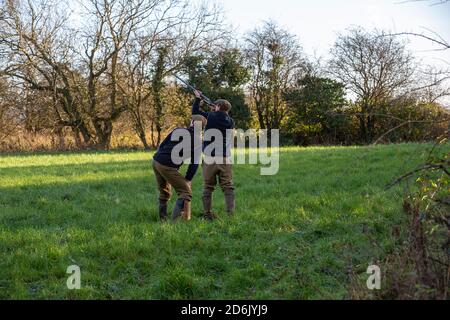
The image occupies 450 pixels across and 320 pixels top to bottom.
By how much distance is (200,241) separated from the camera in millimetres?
5984

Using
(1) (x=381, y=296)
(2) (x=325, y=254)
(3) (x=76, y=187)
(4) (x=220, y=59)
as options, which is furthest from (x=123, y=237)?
(4) (x=220, y=59)

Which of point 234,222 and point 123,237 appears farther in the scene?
point 234,222

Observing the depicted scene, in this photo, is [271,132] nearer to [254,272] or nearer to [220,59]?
[220,59]

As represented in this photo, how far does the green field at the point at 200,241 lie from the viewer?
471 cm

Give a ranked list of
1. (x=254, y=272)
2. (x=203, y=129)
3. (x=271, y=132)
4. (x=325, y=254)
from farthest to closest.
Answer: (x=271, y=132)
(x=203, y=129)
(x=325, y=254)
(x=254, y=272)

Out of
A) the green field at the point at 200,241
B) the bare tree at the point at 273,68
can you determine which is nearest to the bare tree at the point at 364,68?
the bare tree at the point at 273,68

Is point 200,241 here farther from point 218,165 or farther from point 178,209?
point 218,165

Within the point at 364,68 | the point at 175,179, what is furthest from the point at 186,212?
the point at 364,68

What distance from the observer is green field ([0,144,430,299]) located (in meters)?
4.71

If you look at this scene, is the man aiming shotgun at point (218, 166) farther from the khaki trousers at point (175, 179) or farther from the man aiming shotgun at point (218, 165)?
the khaki trousers at point (175, 179)

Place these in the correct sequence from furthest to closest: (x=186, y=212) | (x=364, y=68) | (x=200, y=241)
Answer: (x=364, y=68) < (x=186, y=212) < (x=200, y=241)

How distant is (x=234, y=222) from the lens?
696cm
